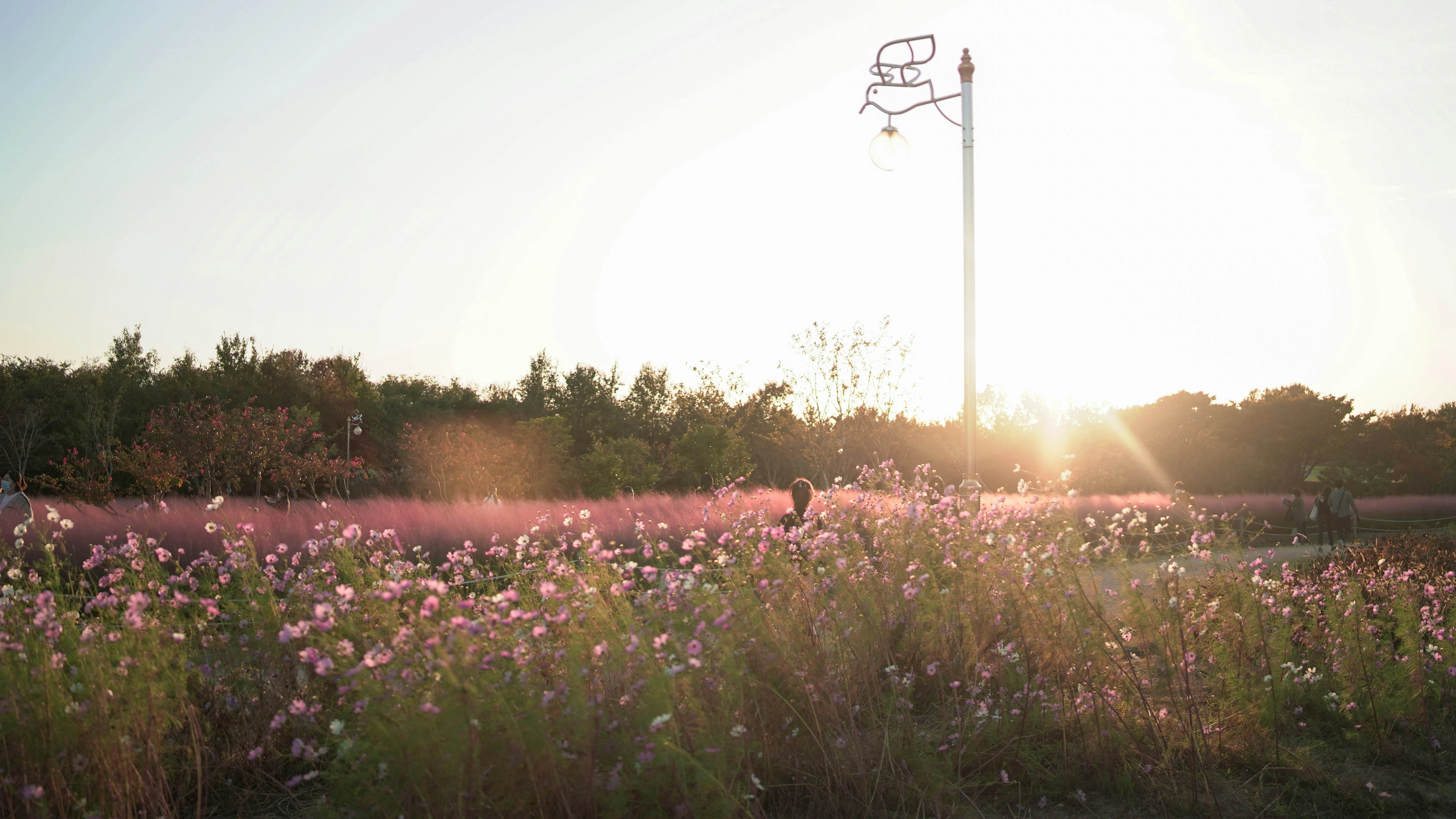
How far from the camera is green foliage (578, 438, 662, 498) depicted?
27297mm

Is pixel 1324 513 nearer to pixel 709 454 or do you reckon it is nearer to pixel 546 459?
pixel 709 454

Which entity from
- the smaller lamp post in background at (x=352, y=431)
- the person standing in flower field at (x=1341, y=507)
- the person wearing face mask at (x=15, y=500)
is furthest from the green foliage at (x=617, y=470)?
the person standing in flower field at (x=1341, y=507)

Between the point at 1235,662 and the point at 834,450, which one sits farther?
the point at 834,450

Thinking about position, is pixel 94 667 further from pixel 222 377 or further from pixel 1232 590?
pixel 222 377

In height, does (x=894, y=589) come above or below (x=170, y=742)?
above

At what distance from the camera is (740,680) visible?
288cm

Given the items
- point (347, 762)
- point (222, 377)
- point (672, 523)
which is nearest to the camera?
point (347, 762)

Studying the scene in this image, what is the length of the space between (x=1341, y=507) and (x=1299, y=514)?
1.01 meters

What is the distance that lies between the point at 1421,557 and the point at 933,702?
6719 mm

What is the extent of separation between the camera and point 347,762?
257cm

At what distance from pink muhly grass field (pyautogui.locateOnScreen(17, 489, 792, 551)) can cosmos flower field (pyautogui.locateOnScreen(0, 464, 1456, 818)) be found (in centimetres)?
196

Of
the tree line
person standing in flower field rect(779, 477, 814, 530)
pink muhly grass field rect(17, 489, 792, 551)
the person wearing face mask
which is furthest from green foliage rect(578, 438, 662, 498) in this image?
person standing in flower field rect(779, 477, 814, 530)

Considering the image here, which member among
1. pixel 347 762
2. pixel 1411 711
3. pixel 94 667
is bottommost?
pixel 1411 711

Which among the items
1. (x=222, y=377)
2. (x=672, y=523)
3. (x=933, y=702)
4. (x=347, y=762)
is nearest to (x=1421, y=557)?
(x=933, y=702)
